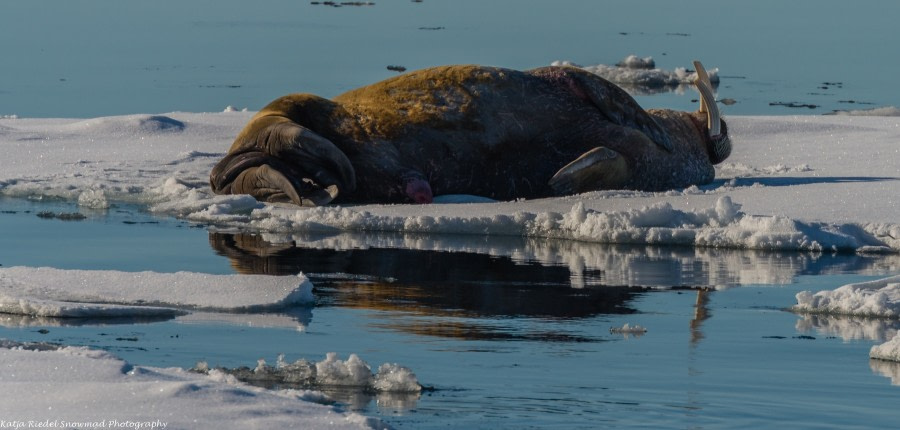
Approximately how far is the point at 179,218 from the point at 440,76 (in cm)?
225

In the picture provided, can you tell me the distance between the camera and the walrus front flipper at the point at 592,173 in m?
10.4

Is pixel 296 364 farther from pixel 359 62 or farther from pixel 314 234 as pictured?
pixel 359 62

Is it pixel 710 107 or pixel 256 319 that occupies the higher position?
pixel 710 107

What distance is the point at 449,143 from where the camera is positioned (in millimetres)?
10641

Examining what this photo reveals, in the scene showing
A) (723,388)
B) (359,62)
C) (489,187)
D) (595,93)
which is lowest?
(723,388)

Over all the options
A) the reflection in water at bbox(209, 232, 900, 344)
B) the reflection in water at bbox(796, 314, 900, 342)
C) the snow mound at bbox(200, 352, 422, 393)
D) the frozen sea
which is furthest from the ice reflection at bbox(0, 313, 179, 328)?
the reflection in water at bbox(796, 314, 900, 342)

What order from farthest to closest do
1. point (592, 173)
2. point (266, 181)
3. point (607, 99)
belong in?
point (607, 99) < point (592, 173) < point (266, 181)

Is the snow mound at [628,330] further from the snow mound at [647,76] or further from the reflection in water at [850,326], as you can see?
the snow mound at [647,76]

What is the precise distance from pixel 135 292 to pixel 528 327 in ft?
5.64

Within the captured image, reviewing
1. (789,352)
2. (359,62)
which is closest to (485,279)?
(789,352)

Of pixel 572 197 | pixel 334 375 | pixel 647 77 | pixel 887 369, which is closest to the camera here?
pixel 334 375

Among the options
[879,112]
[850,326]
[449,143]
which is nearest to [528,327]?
[850,326]

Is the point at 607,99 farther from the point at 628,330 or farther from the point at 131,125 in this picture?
the point at 628,330

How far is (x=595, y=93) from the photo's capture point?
11.1 meters
